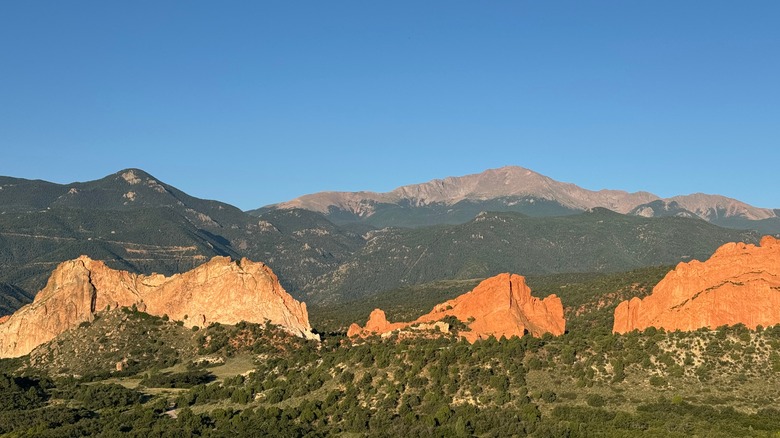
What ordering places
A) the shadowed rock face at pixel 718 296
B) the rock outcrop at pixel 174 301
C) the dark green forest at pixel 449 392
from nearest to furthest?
1. the dark green forest at pixel 449 392
2. the shadowed rock face at pixel 718 296
3. the rock outcrop at pixel 174 301

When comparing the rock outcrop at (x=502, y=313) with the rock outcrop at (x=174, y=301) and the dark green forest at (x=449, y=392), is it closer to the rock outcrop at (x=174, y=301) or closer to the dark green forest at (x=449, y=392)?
the dark green forest at (x=449, y=392)

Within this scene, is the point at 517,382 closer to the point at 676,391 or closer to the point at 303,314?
the point at 676,391

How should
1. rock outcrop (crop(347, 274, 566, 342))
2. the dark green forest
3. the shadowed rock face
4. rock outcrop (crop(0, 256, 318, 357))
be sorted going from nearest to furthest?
the dark green forest → the shadowed rock face → rock outcrop (crop(347, 274, 566, 342)) → rock outcrop (crop(0, 256, 318, 357))

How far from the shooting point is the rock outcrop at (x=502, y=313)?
12600 centimetres

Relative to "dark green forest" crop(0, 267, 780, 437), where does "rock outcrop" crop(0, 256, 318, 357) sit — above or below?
above

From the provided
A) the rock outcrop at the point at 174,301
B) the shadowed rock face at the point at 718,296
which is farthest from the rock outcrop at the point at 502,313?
the rock outcrop at the point at 174,301

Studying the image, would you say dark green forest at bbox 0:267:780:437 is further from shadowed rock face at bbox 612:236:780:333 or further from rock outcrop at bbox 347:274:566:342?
rock outcrop at bbox 347:274:566:342

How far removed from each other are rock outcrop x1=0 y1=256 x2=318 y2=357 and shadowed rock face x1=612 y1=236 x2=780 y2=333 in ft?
178

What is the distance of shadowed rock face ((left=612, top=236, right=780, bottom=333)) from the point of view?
110938 millimetres

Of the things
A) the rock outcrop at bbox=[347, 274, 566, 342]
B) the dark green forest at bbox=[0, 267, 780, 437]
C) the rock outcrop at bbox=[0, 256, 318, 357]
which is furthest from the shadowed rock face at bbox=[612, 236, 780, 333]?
the rock outcrop at bbox=[0, 256, 318, 357]

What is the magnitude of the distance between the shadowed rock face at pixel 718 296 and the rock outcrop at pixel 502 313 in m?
11.2

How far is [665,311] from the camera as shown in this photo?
120 metres

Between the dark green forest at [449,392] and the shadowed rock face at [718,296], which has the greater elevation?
the shadowed rock face at [718,296]

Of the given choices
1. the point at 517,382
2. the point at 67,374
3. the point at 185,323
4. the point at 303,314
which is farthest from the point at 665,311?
the point at 67,374
